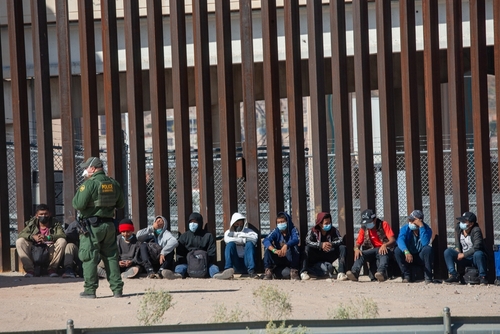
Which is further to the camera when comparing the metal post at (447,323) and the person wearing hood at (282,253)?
the person wearing hood at (282,253)

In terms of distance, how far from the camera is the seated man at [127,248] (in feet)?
39.2

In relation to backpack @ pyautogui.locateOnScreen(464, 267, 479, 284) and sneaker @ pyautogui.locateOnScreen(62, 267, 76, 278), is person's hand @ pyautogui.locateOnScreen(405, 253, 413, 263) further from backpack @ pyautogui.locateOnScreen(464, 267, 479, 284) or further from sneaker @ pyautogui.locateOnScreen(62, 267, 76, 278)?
sneaker @ pyautogui.locateOnScreen(62, 267, 76, 278)

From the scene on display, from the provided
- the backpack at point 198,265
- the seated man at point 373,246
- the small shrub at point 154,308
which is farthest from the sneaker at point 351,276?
the small shrub at point 154,308

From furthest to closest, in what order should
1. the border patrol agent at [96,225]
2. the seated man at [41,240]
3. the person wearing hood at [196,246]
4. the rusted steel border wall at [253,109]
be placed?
the rusted steel border wall at [253,109], the person wearing hood at [196,246], the seated man at [41,240], the border patrol agent at [96,225]

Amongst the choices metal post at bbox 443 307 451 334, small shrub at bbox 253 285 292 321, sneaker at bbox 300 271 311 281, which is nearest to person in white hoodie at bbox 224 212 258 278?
sneaker at bbox 300 271 311 281

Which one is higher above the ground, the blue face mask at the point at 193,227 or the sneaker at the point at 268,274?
the blue face mask at the point at 193,227

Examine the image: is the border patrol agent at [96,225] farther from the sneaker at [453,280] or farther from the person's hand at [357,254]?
the sneaker at [453,280]

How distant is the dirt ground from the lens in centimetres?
866

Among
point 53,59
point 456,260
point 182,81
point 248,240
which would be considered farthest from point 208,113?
point 53,59

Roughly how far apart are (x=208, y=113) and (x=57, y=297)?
4021mm

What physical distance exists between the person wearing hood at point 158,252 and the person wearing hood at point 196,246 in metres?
0.15

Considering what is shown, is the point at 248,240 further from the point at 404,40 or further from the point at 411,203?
the point at 404,40

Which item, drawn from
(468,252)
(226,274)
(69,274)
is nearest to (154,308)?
(226,274)

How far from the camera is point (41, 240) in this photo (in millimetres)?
12047
